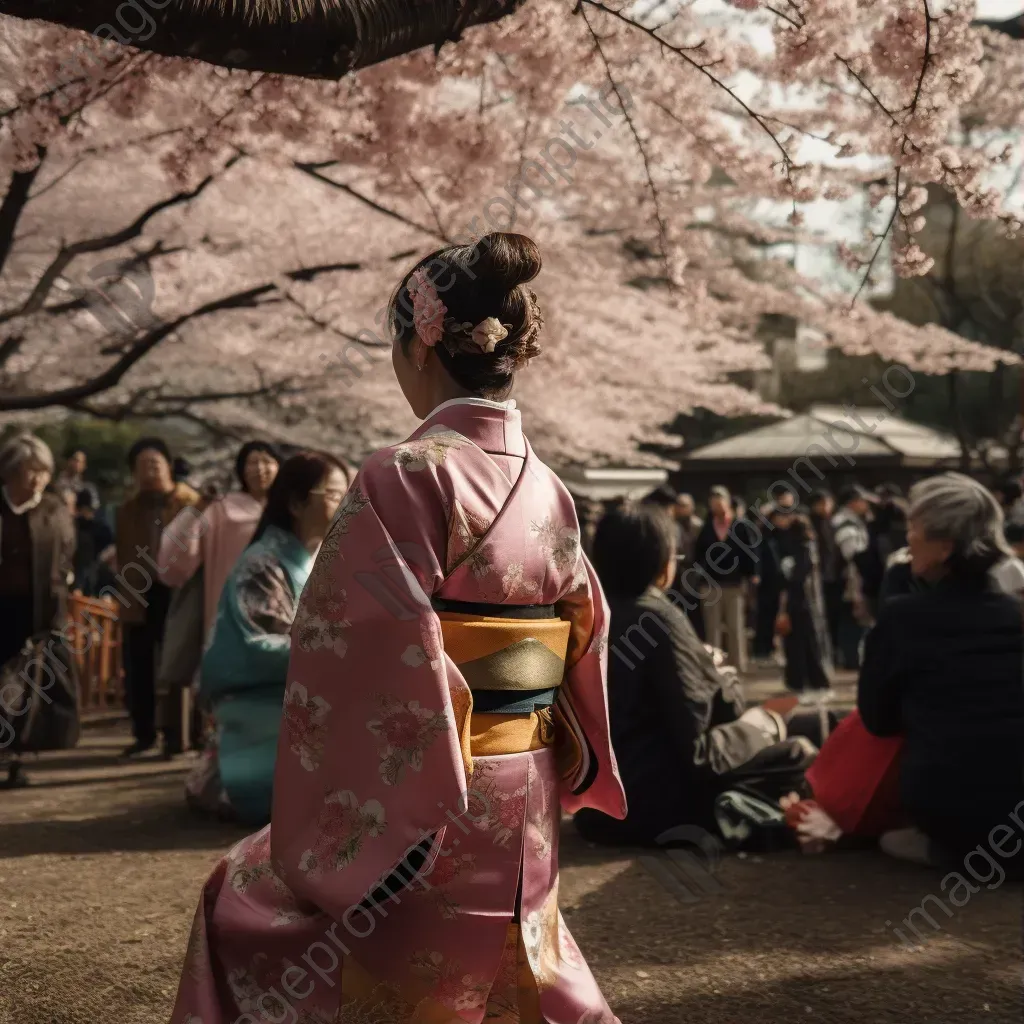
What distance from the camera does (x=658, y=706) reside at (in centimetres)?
468

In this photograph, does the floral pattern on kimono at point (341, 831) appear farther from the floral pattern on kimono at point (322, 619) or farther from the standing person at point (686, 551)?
the standing person at point (686, 551)

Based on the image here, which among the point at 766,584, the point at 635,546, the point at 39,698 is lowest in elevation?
the point at 766,584

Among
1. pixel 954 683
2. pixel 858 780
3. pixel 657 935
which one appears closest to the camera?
pixel 657 935

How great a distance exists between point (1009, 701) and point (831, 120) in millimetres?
7088

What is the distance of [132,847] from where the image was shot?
15.6 ft

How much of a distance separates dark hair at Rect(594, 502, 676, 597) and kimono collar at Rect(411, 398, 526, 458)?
93.6 inches

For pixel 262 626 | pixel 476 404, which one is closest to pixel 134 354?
pixel 262 626

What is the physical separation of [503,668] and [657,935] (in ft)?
5.93

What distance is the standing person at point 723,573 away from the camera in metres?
10.7

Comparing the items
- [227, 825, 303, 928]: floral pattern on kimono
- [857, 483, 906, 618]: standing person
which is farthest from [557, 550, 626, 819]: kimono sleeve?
[857, 483, 906, 618]: standing person

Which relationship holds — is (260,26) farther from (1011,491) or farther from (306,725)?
(1011,491)

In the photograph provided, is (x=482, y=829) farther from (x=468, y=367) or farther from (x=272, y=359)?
(x=272, y=359)

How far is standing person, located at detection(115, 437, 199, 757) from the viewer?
7035 millimetres

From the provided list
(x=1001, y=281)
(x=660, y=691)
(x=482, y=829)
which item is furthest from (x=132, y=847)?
(x=1001, y=281)
